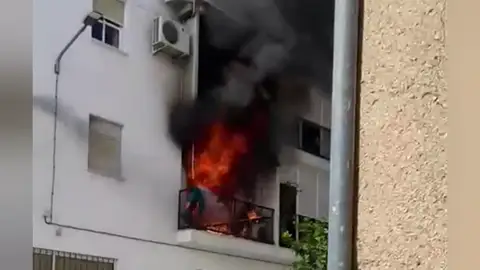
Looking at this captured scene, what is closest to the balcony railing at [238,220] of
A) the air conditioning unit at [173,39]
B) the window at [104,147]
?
the window at [104,147]

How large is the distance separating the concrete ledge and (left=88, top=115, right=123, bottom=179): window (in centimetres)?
13

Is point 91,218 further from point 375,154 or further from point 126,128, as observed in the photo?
point 375,154

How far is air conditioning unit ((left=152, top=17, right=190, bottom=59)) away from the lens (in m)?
0.94

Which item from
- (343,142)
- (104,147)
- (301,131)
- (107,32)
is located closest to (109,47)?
(107,32)

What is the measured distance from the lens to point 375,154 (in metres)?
0.66

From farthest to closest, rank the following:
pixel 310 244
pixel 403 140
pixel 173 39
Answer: pixel 173 39, pixel 310 244, pixel 403 140

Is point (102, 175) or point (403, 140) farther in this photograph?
point (102, 175)

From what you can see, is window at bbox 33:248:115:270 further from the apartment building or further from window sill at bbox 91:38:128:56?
window sill at bbox 91:38:128:56

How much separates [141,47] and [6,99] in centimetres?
26

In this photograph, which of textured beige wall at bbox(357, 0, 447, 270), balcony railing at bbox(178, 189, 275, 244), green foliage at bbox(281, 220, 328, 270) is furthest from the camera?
balcony railing at bbox(178, 189, 275, 244)

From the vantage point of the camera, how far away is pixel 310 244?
0.84 m

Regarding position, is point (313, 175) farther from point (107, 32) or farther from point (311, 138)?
point (107, 32)

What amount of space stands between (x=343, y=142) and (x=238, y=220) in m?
0.27

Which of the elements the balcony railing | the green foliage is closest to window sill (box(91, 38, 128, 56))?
the balcony railing
